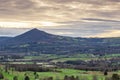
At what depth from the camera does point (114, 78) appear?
192 m

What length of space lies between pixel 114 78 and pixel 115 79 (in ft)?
7.88

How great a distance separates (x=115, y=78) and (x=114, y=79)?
199 centimetres

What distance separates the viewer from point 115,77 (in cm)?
19400

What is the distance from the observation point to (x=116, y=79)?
620ft

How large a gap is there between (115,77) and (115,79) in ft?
15.5

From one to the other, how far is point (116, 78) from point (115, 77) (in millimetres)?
2766

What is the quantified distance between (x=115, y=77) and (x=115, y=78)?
2430 mm

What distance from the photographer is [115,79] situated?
621 feet

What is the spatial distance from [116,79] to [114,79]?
1342mm

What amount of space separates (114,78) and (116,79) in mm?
2849

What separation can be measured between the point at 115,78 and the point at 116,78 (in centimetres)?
64

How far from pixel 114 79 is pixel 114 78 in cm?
193

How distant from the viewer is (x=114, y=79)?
189875 mm

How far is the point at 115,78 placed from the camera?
629 feet
